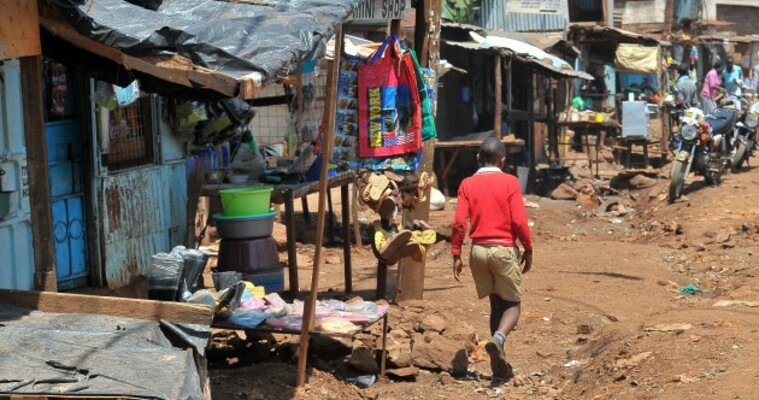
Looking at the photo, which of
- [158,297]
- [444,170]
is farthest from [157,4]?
[444,170]

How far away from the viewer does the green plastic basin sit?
1011cm

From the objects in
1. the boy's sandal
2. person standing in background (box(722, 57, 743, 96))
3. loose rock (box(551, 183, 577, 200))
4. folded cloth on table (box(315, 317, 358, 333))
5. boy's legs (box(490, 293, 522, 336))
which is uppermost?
person standing in background (box(722, 57, 743, 96))

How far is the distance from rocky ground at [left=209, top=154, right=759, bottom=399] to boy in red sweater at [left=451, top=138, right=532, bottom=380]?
20.1 inches

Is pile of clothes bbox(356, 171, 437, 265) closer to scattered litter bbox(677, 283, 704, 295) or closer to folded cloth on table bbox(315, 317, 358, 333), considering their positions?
folded cloth on table bbox(315, 317, 358, 333)

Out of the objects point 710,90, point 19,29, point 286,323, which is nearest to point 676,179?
point 286,323

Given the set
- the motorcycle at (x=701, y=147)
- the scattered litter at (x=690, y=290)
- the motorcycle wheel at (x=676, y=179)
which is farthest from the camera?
the motorcycle at (x=701, y=147)

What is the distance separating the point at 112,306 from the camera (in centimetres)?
670

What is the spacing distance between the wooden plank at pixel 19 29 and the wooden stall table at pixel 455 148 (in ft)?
44.1

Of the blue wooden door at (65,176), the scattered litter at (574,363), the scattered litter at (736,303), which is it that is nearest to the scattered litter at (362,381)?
the scattered litter at (574,363)

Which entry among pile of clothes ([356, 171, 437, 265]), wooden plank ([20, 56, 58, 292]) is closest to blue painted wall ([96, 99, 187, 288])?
pile of clothes ([356, 171, 437, 265])

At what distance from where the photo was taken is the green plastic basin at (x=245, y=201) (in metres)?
10.1

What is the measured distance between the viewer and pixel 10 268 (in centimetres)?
829

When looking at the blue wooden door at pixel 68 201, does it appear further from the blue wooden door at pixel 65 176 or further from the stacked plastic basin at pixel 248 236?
the stacked plastic basin at pixel 248 236

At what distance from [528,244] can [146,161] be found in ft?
13.3
